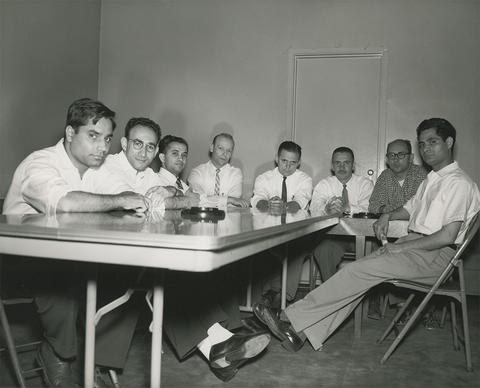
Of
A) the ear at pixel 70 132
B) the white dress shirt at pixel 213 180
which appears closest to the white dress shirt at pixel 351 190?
the white dress shirt at pixel 213 180

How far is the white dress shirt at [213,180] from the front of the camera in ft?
14.6

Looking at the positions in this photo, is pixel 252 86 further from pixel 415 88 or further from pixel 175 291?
pixel 175 291

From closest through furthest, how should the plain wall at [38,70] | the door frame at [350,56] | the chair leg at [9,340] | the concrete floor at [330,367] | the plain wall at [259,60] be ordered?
the chair leg at [9,340] → the concrete floor at [330,367] → the plain wall at [38,70] → the plain wall at [259,60] → the door frame at [350,56]

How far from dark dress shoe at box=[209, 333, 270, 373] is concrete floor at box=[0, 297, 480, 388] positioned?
128mm

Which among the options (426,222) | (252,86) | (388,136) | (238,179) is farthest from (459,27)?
(426,222)

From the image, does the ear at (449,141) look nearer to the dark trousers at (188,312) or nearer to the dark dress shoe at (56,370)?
the dark trousers at (188,312)

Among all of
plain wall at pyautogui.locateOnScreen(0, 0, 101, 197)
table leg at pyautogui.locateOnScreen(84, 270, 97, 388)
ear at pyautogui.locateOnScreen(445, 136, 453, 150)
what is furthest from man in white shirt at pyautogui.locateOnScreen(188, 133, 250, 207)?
table leg at pyautogui.locateOnScreen(84, 270, 97, 388)

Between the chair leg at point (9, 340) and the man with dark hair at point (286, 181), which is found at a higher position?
the man with dark hair at point (286, 181)

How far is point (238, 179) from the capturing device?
177 inches

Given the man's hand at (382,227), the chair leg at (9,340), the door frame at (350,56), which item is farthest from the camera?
the door frame at (350,56)

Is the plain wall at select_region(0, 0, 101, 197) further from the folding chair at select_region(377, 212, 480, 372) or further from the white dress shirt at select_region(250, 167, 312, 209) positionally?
the folding chair at select_region(377, 212, 480, 372)

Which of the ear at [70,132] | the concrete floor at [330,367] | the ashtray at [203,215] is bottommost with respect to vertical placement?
the concrete floor at [330,367]

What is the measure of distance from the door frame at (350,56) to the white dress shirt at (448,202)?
1.96m

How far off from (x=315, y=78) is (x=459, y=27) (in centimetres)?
140
